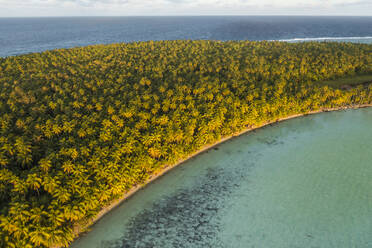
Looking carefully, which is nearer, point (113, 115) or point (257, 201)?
point (257, 201)

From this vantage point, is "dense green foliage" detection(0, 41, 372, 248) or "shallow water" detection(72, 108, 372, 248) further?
"shallow water" detection(72, 108, 372, 248)

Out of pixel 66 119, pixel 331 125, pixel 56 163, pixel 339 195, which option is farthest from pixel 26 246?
pixel 331 125

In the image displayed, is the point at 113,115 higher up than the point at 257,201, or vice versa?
the point at 113,115

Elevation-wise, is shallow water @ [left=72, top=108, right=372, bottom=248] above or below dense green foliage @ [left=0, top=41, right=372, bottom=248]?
below

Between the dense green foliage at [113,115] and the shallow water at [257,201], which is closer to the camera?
the dense green foliage at [113,115]
